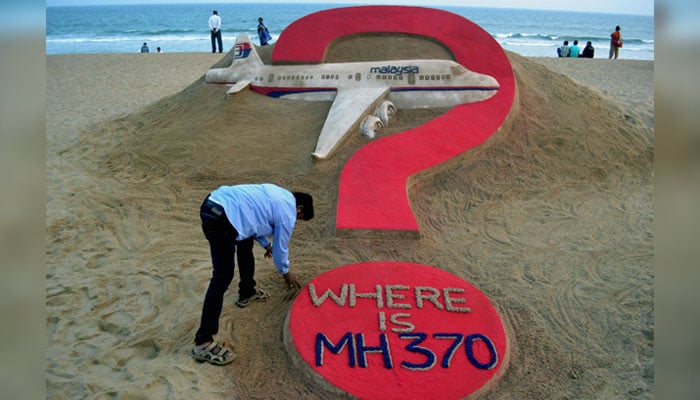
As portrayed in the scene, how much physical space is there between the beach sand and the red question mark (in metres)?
0.25

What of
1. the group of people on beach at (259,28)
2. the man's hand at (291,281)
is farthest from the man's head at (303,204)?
the group of people on beach at (259,28)

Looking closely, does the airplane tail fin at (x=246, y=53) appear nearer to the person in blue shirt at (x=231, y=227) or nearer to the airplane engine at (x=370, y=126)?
the airplane engine at (x=370, y=126)

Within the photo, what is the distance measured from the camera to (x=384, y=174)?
7098 millimetres

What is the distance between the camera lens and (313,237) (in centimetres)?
614

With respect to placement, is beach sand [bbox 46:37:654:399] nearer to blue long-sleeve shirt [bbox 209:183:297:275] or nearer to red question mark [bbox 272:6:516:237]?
red question mark [bbox 272:6:516:237]

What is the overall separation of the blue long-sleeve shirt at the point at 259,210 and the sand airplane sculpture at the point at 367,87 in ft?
11.9

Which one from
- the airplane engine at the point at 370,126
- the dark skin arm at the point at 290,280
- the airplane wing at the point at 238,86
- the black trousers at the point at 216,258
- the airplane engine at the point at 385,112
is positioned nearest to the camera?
the black trousers at the point at 216,258

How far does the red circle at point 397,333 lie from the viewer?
3896mm

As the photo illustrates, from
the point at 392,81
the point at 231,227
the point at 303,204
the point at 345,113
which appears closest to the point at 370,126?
the point at 345,113

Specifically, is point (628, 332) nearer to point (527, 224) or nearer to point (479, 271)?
point (479, 271)

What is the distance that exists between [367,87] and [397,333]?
5332mm

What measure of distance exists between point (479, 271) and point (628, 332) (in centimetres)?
152

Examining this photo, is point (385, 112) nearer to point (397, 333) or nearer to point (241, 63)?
point (241, 63)
